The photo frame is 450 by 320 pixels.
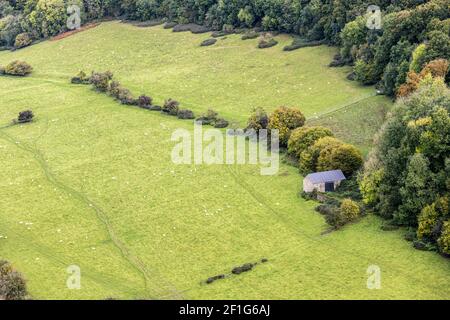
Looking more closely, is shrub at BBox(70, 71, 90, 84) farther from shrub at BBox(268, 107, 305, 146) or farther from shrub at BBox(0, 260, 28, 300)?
shrub at BBox(0, 260, 28, 300)

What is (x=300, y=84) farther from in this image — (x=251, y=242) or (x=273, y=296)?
(x=273, y=296)

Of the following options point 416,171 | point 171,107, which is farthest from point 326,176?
point 171,107

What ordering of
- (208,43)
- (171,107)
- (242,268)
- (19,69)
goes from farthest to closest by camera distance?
(208,43)
(19,69)
(171,107)
(242,268)

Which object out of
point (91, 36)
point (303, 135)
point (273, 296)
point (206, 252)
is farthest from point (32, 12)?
point (273, 296)

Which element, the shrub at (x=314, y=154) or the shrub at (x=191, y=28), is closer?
the shrub at (x=314, y=154)

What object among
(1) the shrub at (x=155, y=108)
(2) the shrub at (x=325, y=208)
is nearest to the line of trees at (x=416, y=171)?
(2) the shrub at (x=325, y=208)

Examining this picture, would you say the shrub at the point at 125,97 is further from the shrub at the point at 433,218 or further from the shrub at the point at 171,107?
the shrub at the point at 433,218

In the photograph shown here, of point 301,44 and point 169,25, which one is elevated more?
point 301,44

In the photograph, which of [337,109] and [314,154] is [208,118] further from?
[314,154]
